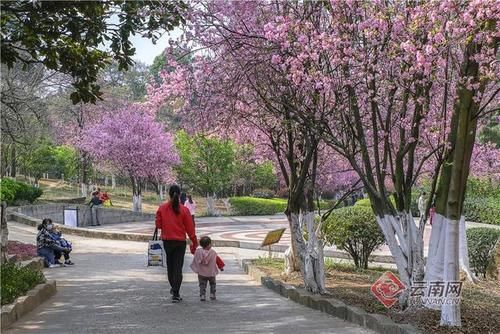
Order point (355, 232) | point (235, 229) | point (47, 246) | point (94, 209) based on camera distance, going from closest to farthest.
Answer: point (355, 232), point (47, 246), point (235, 229), point (94, 209)

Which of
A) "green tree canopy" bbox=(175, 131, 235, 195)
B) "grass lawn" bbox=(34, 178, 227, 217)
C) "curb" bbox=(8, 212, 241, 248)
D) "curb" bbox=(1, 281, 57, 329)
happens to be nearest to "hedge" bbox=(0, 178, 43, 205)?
"curb" bbox=(8, 212, 241, 248)

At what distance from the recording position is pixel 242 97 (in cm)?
866

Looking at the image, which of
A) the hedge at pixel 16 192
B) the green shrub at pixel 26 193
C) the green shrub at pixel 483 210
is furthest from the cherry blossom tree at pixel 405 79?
the green shrub at pixel 26 193

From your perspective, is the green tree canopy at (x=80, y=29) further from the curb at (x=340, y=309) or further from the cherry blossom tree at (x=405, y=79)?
the curb at (x=340, y=309)

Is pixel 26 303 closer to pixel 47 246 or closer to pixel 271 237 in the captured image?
pixel 47 246

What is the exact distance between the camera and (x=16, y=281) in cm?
736

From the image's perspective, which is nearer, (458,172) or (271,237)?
(458,172)

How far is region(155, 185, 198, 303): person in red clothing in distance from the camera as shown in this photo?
7.59 m

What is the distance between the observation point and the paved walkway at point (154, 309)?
6.03 metres

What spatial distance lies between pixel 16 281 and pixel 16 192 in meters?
22.7

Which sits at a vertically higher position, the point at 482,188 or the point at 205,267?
the point at 482,188

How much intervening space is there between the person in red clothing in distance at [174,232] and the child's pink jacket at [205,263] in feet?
1.78

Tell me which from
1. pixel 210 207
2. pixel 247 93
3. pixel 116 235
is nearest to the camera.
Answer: pixel 247 93

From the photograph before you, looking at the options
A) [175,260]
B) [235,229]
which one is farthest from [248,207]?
[175,260]
